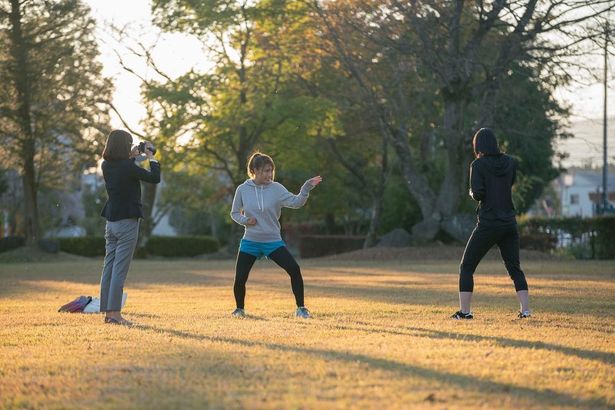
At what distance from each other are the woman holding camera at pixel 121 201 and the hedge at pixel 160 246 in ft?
136

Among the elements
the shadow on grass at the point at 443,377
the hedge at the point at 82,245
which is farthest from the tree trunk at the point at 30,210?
the shadow on grass at the point at 443,377

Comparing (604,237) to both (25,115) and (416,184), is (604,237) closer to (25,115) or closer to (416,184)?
(416,184)

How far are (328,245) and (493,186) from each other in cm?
3731

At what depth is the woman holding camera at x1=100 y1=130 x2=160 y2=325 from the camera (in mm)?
11289

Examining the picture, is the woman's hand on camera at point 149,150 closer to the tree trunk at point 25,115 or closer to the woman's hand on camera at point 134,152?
the woman's hand on camera at point 134,152

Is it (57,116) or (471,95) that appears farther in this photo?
(57,116)

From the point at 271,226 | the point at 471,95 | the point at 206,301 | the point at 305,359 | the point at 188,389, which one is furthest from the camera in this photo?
the point at 471,95

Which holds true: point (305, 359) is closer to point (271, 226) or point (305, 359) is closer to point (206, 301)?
point (271, 226)

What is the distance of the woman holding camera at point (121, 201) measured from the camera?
1129 centimetres

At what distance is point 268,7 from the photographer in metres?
42.8

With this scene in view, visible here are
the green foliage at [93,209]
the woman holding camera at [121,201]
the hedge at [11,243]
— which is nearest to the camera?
the woman holding camera at [121,201]

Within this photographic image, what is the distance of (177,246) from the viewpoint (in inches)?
2173

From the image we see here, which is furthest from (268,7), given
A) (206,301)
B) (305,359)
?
(305,359)

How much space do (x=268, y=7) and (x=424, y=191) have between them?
9714 millimetres
